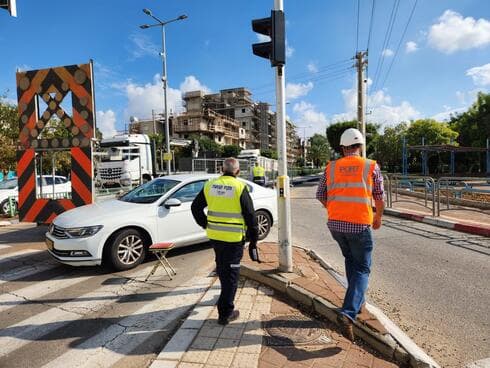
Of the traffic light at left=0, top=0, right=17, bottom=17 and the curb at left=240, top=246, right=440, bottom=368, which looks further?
the traffic light at left=0, top=0, right=17, bottom=17

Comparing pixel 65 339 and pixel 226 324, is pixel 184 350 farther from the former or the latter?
pixel 65 339

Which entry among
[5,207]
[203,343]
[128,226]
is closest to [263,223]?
[128,226]

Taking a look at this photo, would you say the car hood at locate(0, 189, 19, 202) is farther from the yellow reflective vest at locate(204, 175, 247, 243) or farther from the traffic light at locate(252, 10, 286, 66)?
the yellow reflective vest at locate(204, 175, 247, 243)

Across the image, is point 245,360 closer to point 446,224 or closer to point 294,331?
point 294,331

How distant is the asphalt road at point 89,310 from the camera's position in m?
3.07

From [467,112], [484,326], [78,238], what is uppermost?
[467,112]

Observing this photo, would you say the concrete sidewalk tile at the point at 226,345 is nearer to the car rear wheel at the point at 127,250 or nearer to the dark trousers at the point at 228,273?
the dark trousers at the point at 228,273

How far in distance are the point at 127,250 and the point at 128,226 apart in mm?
379

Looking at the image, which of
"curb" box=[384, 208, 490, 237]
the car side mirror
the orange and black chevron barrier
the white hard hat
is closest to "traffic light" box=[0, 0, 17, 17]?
the orange and black chevron barrier

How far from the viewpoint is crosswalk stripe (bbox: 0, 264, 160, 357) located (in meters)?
3.34

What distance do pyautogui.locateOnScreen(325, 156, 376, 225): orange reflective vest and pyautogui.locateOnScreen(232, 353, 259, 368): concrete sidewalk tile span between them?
4.67 feet

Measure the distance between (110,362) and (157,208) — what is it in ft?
10.2

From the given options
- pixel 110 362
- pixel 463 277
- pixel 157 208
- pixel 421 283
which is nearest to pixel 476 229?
pixel 463 277

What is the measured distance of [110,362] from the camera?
291 centimetres
